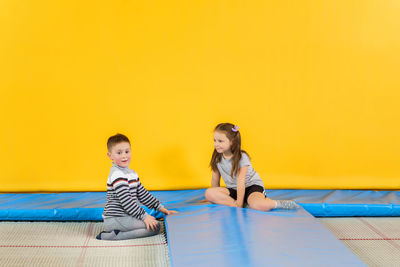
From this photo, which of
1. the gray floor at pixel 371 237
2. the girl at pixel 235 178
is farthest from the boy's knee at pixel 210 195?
the gray floor at pixel 371 237

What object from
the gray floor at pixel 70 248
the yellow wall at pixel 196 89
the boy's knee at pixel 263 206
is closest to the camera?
the gray floor at pixel 70 248

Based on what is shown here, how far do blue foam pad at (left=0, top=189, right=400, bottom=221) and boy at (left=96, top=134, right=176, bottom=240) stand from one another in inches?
13.7

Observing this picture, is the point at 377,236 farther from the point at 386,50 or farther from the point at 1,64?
the point at 1,64

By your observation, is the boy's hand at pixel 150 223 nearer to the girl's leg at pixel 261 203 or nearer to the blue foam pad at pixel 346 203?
the girl's leg at pixel 261 203

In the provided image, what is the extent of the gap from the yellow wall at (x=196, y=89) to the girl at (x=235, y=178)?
59cm

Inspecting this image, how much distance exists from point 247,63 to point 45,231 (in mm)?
2178

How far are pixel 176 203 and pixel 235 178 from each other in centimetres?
51

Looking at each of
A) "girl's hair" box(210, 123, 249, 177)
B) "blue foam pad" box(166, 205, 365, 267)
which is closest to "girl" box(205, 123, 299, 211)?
"girl's hair" box(210, 123, 249, 177)

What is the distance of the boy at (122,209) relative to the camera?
2816 mm

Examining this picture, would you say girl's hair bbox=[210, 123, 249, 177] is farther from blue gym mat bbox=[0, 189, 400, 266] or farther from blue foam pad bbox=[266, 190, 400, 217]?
blue foam pad bbox=[266, 190, 400, 217]

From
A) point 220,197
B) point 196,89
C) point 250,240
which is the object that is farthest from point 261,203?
point 196,89

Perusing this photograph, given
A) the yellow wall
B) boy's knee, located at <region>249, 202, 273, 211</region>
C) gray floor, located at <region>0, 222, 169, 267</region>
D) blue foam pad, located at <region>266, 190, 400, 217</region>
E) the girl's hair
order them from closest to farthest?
1. gray floor, located at <region>0, 222, 169, 267</region>
2. boy's knee, located at <region>249, 202, 273, 211</region>
3. the girl's hair
4. blue foam pad, located at <region>266, 190, 400, 217</region>
5. the yellow wall

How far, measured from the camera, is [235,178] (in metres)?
3.36

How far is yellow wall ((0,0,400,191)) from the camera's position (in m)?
3.82
